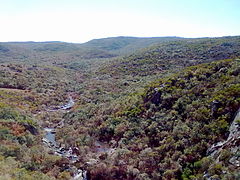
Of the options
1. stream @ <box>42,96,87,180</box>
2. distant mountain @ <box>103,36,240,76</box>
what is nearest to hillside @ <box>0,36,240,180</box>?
stream @ <box>42,96,87,180</box>

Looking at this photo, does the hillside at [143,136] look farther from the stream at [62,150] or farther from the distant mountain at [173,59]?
the distant mountain at [173,59]

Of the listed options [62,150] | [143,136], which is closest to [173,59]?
[143,136]

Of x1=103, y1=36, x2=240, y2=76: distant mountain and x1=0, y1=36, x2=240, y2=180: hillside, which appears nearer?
x1=0, y1=36, x2=240, y2=180: hillside

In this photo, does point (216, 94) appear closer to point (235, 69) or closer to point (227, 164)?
point (235, 69)

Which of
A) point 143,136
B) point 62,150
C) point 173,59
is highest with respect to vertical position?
point 173,59

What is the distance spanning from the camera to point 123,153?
22.4 metres

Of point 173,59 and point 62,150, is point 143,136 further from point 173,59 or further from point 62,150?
point 173,59

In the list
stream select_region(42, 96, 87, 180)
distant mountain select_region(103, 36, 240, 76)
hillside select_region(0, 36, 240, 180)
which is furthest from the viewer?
distant mountain select_region(103, 36, 240, 76)

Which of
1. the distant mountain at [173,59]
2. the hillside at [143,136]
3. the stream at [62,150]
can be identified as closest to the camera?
the hillside at [143,136]

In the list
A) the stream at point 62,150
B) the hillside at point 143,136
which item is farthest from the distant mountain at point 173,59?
the stream at point 62,150

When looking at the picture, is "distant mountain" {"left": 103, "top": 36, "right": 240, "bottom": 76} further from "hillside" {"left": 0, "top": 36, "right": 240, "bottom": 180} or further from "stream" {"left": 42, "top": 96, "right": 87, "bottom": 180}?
"stream" {"left": 42, "top": 96, "right": 87, "bottom": 180}

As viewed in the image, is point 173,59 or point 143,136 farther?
point 173,59

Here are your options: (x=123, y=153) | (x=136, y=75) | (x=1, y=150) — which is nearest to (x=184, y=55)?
(x=136, y=75)

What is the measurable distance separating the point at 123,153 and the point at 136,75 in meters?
43.6
